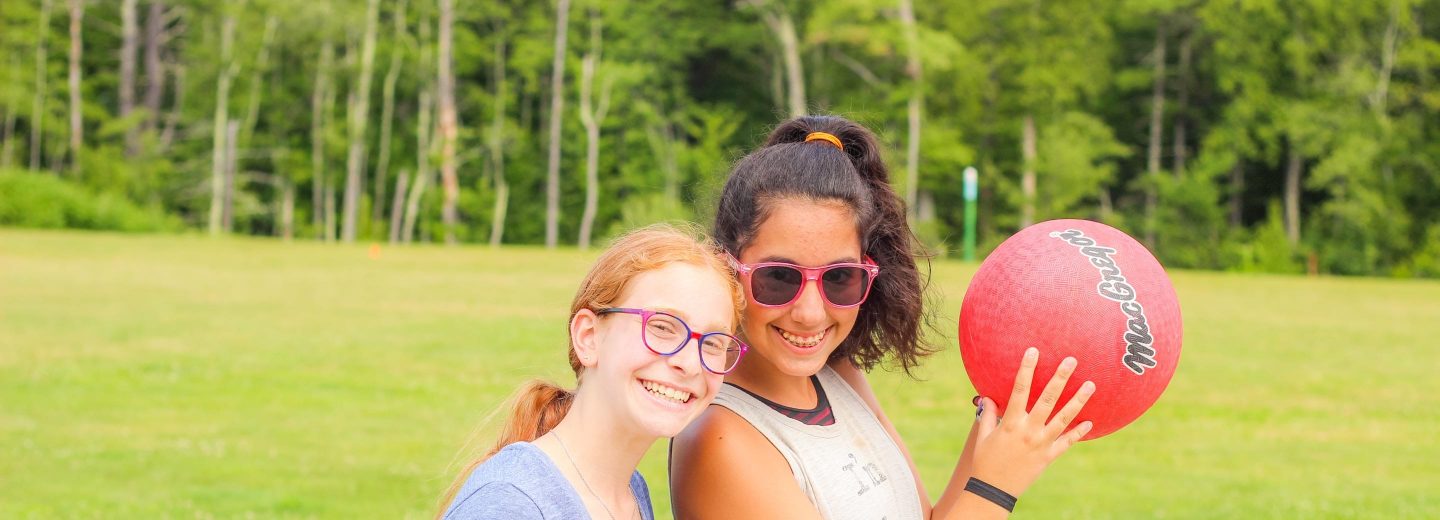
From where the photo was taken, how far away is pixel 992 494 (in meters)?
2.79

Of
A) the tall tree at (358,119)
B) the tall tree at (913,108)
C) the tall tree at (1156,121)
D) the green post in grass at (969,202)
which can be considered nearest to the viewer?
the green post in grass at (969,202)

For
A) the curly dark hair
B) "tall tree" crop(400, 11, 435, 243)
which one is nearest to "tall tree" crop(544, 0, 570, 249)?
"tall tree" crop(400, 11, 435, 243)

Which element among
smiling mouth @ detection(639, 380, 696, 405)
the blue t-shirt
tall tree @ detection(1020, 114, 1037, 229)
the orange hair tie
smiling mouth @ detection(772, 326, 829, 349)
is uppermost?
tall tree @ detection(1020, 114, 1037, 229)

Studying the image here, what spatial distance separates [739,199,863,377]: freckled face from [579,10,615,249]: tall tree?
4217cm

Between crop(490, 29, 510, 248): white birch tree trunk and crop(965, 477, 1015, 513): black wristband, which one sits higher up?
crop(490, 29, 510, 248): white birch tree trunk

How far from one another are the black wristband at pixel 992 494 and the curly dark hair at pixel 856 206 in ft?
1.88

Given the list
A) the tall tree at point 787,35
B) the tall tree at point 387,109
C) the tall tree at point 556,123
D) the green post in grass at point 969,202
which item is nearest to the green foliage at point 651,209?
the tall tree at point 556,123

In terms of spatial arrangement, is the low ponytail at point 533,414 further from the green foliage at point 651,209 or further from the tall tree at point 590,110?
the tall tree at point 590,110

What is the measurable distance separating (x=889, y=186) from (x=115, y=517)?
18.2ft

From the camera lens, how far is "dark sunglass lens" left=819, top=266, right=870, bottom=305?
2.90 m

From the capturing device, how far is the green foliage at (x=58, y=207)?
3606 centimetres

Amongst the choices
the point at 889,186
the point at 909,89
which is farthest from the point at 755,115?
the point at 889,186

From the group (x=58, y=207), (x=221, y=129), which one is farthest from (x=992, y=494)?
(x=221, y=129)

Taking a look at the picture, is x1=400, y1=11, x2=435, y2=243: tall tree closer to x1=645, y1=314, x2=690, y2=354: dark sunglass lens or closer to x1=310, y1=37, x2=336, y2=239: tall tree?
x1=310, y1=37, x2=336, y2=239: tall tree
